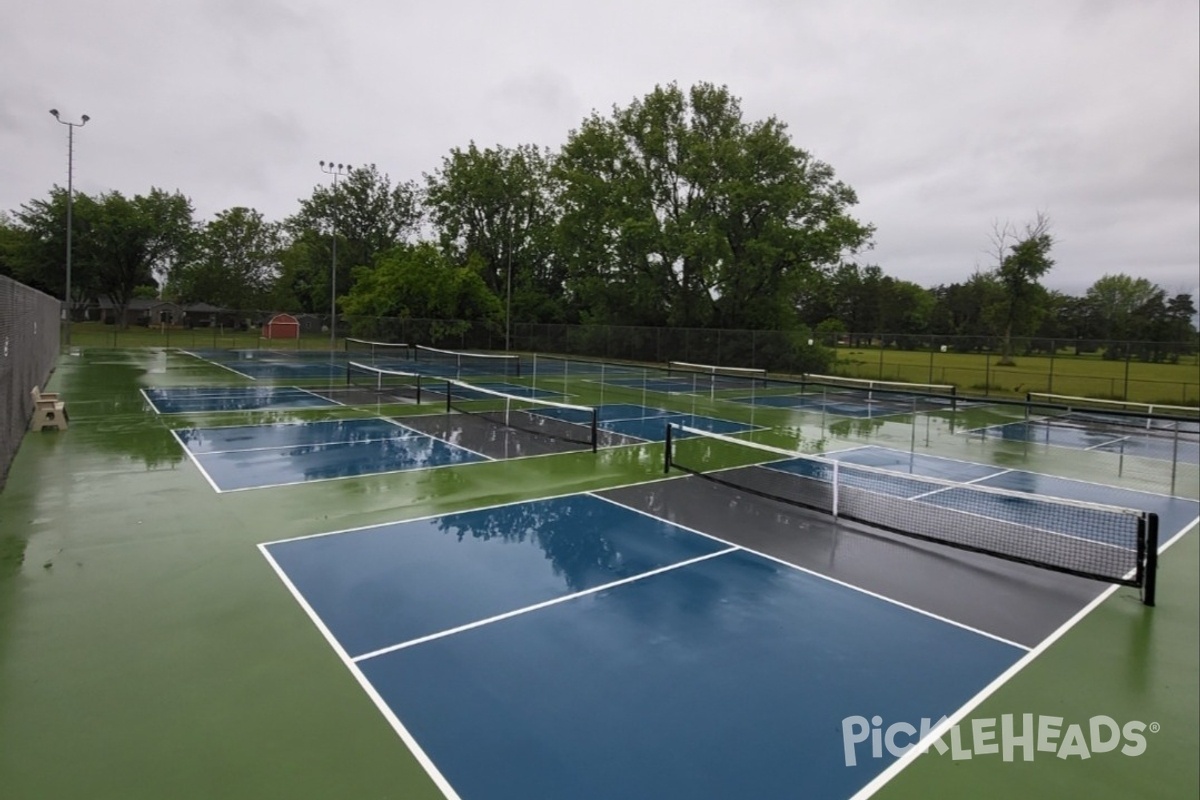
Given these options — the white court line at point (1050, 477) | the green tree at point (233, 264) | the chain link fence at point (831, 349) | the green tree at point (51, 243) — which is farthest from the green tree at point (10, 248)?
the white court line at point (1050, 477)

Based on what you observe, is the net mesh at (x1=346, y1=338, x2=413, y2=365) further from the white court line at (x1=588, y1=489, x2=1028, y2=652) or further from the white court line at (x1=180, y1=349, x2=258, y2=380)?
the white court line at (x1=588, y1=489, x2=1028, y2=652)

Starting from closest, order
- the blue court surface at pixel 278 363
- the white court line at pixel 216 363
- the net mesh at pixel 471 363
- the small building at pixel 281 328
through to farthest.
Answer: the white court line at pixel 216 363, the blue court surface at pixel 278 363, the net mesh at pixel 471 363, the small building at pixel 281 328

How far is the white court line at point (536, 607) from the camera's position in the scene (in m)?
5.37

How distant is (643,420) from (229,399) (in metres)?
11.8

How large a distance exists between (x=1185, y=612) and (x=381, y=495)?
9378mm

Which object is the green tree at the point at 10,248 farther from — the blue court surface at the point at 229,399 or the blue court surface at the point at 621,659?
the blue court surface at the point at 621,659

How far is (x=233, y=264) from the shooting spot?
68938mm

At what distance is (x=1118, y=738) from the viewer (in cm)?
455

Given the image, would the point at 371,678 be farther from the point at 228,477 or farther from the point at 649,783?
the point at 228,477

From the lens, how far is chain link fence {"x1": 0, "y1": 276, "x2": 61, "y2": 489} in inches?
371

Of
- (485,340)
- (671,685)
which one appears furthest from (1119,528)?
(485,340)

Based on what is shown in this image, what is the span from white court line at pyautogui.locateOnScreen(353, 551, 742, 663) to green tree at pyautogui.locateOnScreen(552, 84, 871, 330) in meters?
31.8

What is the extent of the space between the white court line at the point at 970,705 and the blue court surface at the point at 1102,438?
11.6 metres

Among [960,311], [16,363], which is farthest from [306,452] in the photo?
[960,311]
